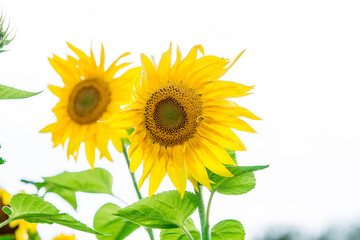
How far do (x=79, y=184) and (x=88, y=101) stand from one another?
0.85 feet

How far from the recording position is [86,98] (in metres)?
1.19

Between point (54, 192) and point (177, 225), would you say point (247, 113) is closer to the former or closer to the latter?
point (177, 225)

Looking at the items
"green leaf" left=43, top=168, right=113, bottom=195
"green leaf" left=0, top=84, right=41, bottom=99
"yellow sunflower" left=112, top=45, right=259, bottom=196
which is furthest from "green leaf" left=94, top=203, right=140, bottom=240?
"green leaf" left=0, top=84, right=41, bottom=99

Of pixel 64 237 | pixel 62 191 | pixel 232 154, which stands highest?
pixel 232 154

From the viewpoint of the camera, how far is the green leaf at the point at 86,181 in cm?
97

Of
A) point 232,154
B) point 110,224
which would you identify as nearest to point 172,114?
point 232,154

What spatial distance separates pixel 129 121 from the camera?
822mm

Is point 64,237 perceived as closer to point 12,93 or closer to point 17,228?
point 17,228


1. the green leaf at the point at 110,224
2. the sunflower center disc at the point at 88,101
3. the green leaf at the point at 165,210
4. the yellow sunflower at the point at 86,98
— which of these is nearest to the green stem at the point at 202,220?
the green leaf at the point at 165,210

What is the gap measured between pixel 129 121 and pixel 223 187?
0.65 ft

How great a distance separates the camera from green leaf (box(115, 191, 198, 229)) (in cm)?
72

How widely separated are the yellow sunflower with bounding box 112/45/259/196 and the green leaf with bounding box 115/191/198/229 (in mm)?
31

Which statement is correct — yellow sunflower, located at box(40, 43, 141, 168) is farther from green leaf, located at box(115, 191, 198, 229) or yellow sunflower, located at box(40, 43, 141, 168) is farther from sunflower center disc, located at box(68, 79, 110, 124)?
green leaf, located at box(115, 191, 198, 229)

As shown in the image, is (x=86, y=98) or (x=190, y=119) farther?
(x=86, y=98)
